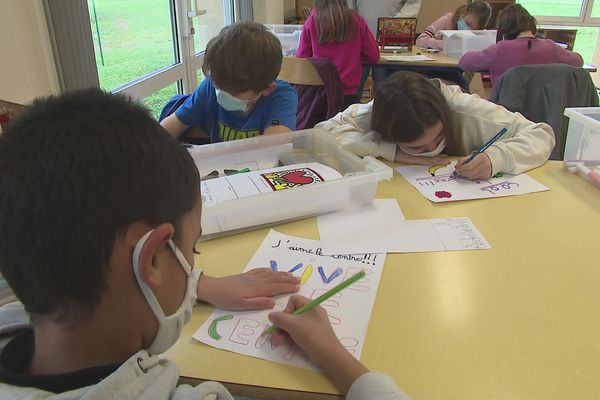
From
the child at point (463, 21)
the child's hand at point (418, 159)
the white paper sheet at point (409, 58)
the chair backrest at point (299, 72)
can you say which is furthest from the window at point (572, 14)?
the child's hand at point (418, 159)

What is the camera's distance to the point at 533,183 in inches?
47.6

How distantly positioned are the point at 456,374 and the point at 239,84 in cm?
110

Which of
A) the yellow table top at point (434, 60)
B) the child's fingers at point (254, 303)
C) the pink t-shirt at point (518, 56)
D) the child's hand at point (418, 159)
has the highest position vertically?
the pink t-shirt at point (518, 56)

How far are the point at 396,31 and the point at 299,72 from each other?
143 centimetres

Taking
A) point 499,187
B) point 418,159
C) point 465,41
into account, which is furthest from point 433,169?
point 465,41

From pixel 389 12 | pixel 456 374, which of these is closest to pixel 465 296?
pixel 456 374

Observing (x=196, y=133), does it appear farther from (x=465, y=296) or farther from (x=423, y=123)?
(x=465, y=296)

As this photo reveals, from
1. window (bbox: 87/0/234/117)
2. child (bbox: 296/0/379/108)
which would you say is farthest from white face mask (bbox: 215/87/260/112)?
child (bbox: 296/0/379/108)

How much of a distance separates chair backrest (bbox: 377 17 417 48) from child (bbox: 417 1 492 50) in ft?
0.82

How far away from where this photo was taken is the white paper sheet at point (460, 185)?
1.15 m

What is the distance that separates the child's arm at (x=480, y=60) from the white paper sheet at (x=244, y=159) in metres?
1.99

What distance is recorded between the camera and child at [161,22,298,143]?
144cm

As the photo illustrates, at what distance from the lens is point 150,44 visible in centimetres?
259

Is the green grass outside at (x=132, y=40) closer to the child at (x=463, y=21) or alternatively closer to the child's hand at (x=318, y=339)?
the child's hand at (x=318, y=339)
